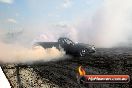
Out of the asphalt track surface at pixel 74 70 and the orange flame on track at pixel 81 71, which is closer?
the asphalt track surface at pixel 74 70

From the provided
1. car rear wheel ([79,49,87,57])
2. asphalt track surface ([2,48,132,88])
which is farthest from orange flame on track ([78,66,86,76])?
car rear wheel ([79,49,87,57])

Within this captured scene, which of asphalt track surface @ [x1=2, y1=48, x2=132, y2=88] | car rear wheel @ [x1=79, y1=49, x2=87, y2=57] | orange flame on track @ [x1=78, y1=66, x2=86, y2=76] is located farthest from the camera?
car rear wheel @ [x1=79, y1=49, x2=87, y2=57]

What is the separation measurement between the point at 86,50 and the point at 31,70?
21.0 ft

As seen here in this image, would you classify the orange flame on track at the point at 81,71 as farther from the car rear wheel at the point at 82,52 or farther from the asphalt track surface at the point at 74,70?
the car rear wheel at the point at 82,52

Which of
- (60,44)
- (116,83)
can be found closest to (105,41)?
(60,44)

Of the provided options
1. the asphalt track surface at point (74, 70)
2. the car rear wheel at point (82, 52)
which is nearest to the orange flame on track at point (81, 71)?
the asphalt track surface at point (74, 70)

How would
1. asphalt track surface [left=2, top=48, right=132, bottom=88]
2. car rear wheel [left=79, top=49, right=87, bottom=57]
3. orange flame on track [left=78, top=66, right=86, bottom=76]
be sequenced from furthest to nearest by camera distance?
car rear wheel [left=79, top=49, right=87, bottom=57]
orange flame on track [left=78, top=66, right=86, bottom=76]
asphalt track surface [left=2, top=48, right=132, bottom=88]

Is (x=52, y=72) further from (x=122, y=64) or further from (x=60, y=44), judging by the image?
(x=60, y=44)

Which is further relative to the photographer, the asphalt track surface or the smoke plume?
the smoke plume

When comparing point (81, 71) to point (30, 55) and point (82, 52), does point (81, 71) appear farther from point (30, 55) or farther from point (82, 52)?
point (30, 55)

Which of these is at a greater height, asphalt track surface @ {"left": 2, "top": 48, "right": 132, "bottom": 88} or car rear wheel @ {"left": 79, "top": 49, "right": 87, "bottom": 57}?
car rear wheel @ {"left": 79, "top": 49, "right": 87, "bottom": 57}

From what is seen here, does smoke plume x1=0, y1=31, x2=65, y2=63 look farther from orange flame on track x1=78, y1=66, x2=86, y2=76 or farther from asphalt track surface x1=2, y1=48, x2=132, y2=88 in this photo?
orange flame on track x1=78, y1=66, x2=86, y2=76

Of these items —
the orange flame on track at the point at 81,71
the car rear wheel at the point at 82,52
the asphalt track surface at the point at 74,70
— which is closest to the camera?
the asphalt track surface at the point at 74,70

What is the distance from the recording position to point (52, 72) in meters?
16.6
